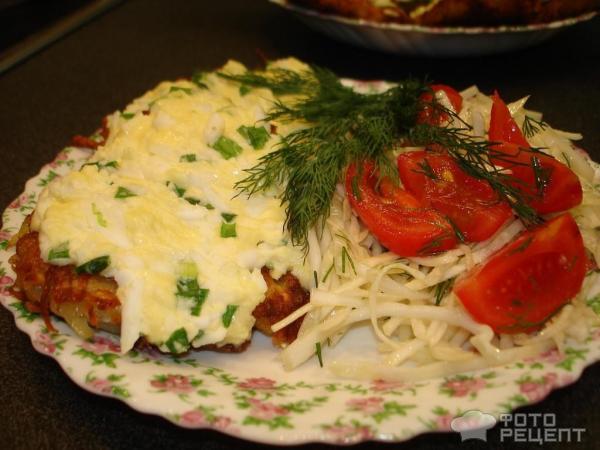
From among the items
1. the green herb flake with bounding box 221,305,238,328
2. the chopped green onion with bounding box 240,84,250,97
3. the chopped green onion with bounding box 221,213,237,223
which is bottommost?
the green herb flake with bounding box 221,305,238,328

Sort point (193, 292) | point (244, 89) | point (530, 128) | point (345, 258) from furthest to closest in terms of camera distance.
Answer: point (244, 89) < point (530, 128) < point (345, 258) < point (193, 292)

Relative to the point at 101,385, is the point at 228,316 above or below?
above

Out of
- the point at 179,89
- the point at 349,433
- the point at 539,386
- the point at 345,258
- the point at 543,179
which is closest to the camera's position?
the point at 349,433

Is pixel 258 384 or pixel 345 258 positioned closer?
pixel 258 384

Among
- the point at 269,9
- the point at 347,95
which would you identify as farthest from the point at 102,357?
the point at 269,9

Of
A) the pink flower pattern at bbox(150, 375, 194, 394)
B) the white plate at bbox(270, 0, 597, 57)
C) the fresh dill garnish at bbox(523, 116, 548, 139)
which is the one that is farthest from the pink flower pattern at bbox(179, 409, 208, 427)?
the white plate at bbox(270, 0, 597, 57)

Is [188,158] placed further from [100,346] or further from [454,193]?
[454,193]

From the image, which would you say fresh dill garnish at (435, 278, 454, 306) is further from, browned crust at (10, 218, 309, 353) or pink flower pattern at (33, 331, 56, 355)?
pink flower pattern at (33, 331, 56, 355)

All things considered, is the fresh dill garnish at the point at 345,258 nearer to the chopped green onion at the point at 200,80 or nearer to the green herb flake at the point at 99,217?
the green herb flake at the point at 99,217

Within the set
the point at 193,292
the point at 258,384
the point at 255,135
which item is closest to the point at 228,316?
the point at 193,292
